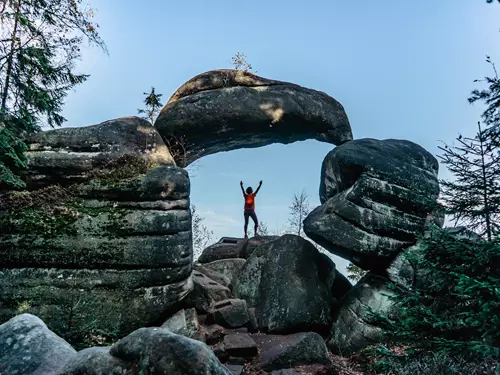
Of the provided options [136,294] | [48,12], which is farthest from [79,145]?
[136,294]

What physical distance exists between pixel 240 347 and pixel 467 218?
20.3 feet

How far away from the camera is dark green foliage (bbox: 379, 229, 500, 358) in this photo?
208 inches

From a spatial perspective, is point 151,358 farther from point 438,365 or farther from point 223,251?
point 223,251

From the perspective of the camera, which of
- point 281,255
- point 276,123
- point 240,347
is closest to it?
point 240,347

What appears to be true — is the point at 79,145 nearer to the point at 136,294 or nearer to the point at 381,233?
the point at 136,294

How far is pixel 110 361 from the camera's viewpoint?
10.9 ft

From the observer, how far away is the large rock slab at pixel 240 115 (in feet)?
43.9

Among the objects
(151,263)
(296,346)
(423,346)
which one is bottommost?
(296,346)

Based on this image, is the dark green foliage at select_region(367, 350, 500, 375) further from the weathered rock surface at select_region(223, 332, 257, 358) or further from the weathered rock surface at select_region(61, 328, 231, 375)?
the weathered rock surface at select_region(61, 328, 231, 375)

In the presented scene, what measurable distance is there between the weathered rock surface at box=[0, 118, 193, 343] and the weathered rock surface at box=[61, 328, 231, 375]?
6098 millimetres

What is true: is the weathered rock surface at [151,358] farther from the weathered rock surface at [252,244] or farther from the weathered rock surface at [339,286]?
the weathered rock surface at [252,244]

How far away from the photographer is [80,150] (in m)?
10.9

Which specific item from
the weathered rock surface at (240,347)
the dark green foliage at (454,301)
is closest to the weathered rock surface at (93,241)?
the weathered rock surface at (240,347)

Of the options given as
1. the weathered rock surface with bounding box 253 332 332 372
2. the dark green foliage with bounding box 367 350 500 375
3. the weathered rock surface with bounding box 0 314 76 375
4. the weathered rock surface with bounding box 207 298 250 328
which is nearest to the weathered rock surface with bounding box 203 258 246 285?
the weathered rock surface with bounding box 207 298 250 328
